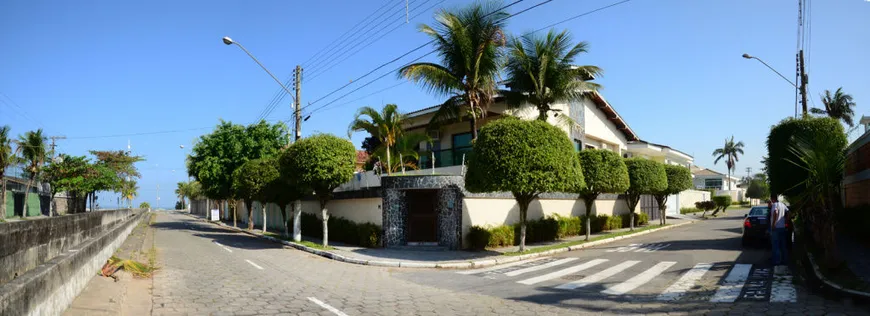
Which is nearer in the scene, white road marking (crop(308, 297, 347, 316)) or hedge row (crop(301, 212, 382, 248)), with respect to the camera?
white road marking (crop(308, 297, 347, 316))

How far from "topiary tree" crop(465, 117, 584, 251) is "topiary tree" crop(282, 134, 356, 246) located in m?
5.53

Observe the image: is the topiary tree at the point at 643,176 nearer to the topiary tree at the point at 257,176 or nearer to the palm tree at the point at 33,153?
the topiary tree at the point at 257,176

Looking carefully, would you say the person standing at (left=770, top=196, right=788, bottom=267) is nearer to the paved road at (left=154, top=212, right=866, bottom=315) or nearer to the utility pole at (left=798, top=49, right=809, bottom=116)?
the paved road at (left=154, top=212, right=866, bottom=315)

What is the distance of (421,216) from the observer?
1948 centimetres

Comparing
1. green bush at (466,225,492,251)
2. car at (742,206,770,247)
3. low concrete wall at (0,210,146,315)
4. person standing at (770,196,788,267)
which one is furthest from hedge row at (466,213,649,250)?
low concrete wall at (0,210,146,315)

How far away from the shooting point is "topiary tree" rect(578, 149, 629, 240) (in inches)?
851

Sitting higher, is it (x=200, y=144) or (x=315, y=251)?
(x=200, y=144)

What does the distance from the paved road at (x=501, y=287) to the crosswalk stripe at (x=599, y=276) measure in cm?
2

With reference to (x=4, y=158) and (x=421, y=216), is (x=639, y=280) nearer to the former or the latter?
(x=421, y=216)

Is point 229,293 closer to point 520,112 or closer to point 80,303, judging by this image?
point 80,303

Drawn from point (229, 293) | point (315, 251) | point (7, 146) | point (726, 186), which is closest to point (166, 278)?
point (229, 293)

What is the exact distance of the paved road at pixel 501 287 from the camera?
7.97 metres

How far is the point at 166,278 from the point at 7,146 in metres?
40.3

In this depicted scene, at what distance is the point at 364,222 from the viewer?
20.9m
